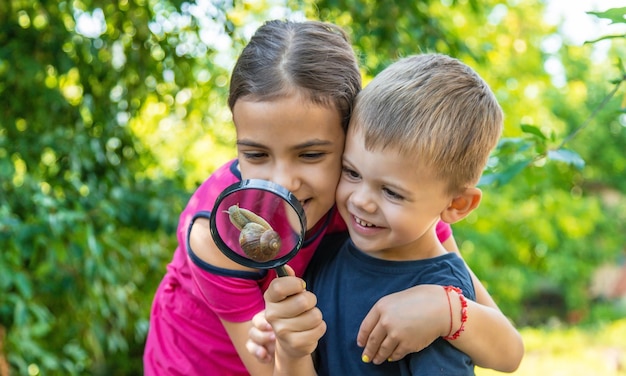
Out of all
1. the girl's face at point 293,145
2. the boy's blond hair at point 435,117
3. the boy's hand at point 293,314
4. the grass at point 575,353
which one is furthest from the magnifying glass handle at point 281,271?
the grass at point 575,353

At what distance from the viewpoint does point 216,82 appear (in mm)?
4430

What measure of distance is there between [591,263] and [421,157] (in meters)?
8.87

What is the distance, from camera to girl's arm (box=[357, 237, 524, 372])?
155 cm

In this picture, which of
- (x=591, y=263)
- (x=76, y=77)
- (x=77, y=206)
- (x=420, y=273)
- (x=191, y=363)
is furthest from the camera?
(x=591, y=263)

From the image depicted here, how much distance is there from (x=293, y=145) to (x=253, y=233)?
310mm

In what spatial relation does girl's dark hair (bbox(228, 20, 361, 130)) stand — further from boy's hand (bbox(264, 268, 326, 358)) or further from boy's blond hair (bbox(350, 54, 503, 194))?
boy's hand (bbox(264, 268, 326, 358))

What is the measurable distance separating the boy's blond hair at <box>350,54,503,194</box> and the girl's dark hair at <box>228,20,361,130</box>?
65 millimetres

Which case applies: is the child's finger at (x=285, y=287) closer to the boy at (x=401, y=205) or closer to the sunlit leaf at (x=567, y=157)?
the boy at (x=401, y=205)

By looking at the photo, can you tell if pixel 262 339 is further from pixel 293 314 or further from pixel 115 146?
pixel 115 146

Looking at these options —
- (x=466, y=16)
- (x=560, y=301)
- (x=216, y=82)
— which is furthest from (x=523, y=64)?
(x=560, y=301)

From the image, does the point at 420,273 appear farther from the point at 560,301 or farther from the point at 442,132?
the point at 560,301

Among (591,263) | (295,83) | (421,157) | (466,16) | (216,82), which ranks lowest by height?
(591,263)

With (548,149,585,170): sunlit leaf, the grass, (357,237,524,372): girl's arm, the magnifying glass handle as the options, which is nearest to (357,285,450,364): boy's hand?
(357,237,524,372): girl's arm

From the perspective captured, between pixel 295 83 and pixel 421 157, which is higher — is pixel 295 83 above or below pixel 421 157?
above
